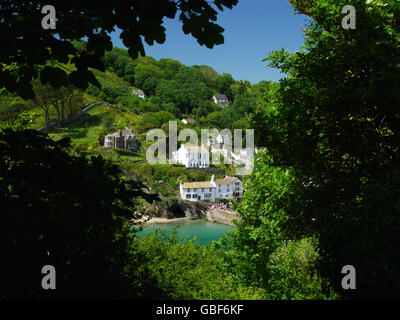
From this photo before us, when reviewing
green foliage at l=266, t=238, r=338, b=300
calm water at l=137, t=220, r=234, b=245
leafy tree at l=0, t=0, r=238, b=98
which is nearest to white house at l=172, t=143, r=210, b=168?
calm water at l=137, t=220, r=234, b=245

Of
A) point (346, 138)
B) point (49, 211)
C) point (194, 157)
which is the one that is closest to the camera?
point (49, 211)

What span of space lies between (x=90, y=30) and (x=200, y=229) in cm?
5167

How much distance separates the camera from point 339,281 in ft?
23.8

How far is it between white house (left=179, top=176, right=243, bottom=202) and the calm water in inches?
360

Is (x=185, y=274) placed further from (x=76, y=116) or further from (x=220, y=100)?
(x=220, y=100)

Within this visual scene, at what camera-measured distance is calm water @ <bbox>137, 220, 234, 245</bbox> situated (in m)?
47.5

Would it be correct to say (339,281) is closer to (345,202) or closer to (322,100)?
(345,202)

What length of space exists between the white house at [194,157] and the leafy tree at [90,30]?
76.4 meters

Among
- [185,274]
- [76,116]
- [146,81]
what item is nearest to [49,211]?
[185,274]

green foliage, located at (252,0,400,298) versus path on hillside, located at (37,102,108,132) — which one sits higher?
path on hillside, located at (37,102,108,132)

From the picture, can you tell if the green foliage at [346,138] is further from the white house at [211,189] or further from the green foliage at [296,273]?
the white house at [211,189]

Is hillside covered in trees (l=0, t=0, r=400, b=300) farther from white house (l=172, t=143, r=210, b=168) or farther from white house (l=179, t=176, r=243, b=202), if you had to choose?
white house (l=172, t=143, r=210, b=168)

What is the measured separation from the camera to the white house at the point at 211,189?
67500 mm

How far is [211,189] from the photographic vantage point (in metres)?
69.9
